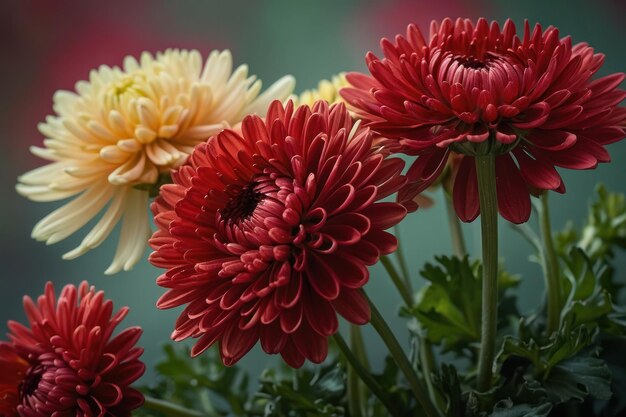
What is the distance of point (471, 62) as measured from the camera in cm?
60

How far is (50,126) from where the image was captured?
806mm

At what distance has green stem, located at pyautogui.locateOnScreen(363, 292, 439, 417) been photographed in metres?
0.60

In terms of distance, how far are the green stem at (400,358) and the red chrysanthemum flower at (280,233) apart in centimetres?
5

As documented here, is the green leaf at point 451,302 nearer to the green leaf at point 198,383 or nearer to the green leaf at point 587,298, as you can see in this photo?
the green leaf at point 587,298

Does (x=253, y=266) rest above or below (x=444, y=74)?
below

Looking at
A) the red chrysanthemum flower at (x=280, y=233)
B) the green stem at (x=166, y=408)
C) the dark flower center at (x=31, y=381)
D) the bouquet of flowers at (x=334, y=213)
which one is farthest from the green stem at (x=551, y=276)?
the dark flower center at (x=31, y=381)

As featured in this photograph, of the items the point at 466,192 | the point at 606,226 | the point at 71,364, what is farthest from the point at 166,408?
the point at 606,226

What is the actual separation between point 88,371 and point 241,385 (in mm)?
314

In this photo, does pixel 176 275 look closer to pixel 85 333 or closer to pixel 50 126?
pixel 85 333

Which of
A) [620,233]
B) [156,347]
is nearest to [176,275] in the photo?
[620,233]

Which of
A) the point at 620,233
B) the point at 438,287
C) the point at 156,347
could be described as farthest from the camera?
the point at 156,347

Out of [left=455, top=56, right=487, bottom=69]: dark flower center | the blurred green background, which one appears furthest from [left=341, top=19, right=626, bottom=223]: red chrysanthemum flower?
the blurred green background

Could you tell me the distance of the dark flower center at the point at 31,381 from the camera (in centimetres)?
67

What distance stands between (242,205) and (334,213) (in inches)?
3.3
